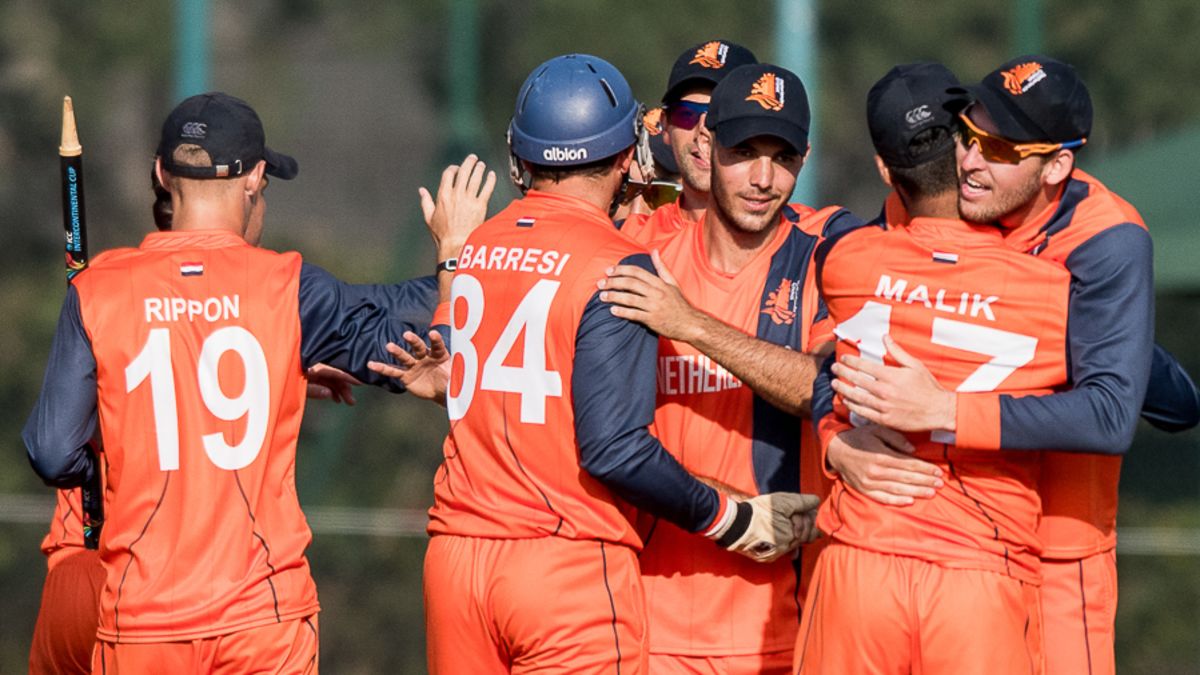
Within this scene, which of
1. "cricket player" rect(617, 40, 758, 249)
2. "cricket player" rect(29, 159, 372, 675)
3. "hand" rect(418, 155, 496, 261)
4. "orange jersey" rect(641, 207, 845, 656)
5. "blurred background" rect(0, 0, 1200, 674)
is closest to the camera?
"orange jersey" rect(641, 207, 845, 656)

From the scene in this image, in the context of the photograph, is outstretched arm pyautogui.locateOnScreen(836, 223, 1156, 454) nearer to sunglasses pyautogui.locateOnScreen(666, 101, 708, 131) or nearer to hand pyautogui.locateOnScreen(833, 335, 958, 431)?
hand pyautogui.locateOnScreen(833, 335, 958, 431)

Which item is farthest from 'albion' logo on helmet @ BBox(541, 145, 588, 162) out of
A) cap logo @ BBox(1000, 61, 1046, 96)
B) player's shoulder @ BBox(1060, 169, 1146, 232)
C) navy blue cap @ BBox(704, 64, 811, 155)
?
player's shoulder @ BBox(1060, 169, 1146, 232)

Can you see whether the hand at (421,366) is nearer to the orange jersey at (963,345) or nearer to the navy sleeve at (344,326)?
the navy sleeve at (344,326)

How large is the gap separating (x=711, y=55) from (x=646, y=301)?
151 cm

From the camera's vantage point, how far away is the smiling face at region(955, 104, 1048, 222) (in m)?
4.09

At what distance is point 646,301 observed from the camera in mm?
4184

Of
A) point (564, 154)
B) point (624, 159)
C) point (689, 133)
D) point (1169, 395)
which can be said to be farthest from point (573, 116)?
point (1169, 395)

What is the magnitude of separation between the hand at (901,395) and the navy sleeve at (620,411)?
517mm

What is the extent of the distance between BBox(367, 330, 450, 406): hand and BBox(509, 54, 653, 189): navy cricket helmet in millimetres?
578

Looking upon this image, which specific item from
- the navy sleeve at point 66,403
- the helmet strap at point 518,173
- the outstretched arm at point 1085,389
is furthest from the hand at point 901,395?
the navy sleeve at point 66,403

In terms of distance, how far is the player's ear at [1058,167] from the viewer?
411 centimetres

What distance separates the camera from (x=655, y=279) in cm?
425

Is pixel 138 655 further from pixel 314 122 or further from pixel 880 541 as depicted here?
pixel 314 122

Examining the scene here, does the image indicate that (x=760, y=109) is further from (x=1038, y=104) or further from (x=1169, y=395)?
(x=1169, y=395)
